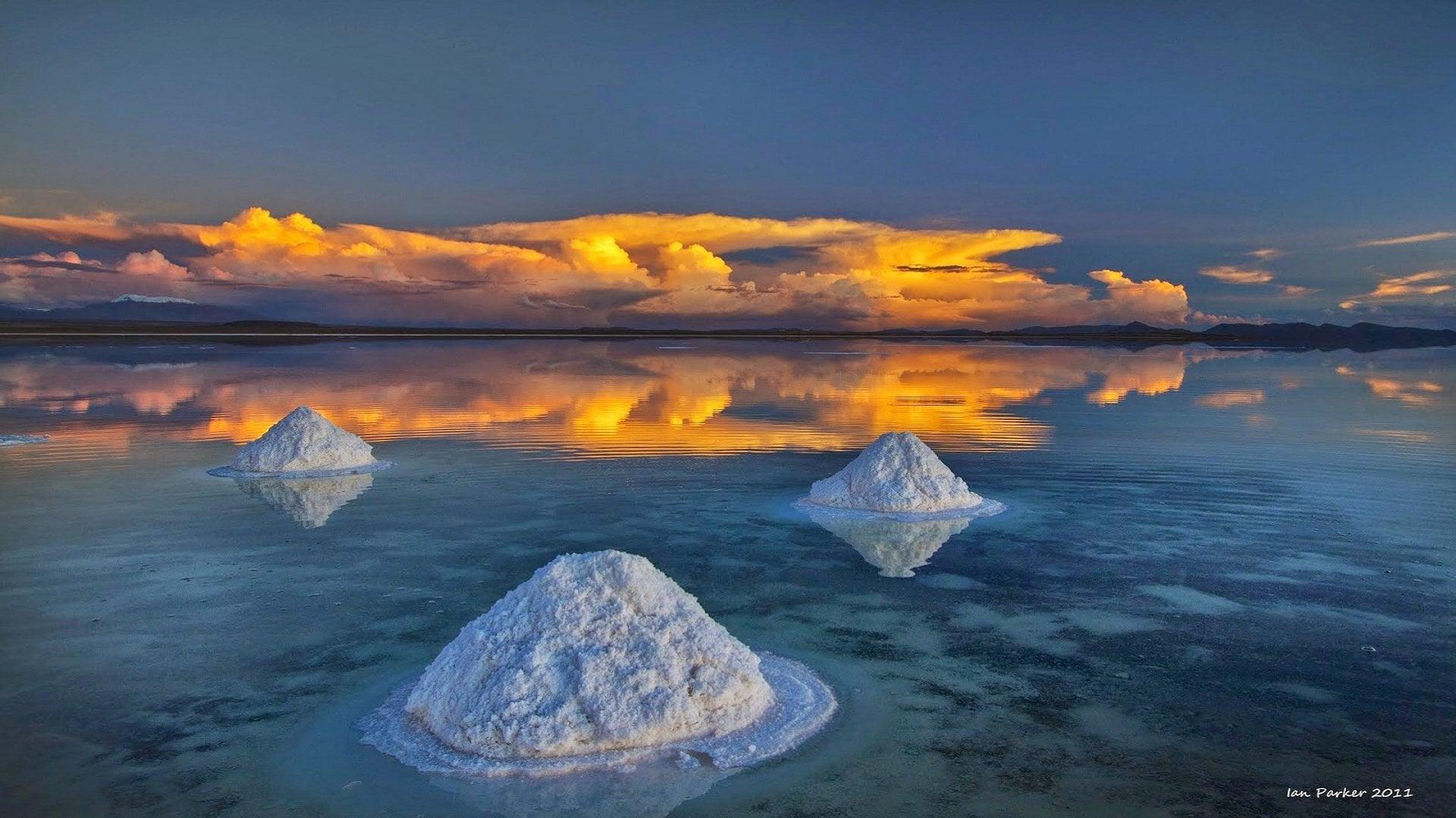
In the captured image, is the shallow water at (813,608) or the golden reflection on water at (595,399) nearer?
the shallow water at (813,608)

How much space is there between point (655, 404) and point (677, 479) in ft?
45.6

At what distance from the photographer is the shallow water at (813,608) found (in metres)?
6.18

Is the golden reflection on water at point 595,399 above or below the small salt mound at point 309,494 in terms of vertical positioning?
above

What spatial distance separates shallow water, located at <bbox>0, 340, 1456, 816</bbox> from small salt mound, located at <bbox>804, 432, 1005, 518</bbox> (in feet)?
2.94

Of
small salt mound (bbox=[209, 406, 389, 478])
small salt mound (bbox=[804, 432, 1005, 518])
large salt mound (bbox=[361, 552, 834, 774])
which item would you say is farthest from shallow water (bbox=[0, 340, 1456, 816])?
small salt mound (bbox=[804, 432, 1005, 518])

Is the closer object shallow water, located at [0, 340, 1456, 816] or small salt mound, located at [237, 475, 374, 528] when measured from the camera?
shallow water, located at [0, 340, 1456, 816]

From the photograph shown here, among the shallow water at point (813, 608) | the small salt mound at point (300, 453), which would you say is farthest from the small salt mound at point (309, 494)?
the small salt mound at point (300, 453)

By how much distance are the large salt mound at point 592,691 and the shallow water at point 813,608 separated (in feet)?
1.09

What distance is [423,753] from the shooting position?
647cm

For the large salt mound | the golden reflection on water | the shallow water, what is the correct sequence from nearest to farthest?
the shallow water, the large salt mound, the golden reflection on water

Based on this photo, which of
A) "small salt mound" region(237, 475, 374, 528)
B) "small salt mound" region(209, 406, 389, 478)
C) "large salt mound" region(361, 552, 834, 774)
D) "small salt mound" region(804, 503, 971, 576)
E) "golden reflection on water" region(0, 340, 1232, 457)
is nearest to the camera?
"large salt mound" region(361, 552, 834, 774)

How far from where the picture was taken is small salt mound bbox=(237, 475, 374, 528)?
1374cm

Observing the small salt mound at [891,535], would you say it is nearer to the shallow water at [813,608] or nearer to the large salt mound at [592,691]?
the shallow water at [813,608]

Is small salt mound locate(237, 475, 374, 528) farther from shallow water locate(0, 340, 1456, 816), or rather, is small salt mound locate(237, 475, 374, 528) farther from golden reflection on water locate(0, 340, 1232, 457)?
golden reflection on water locate(0, 340, 1232, 457)
